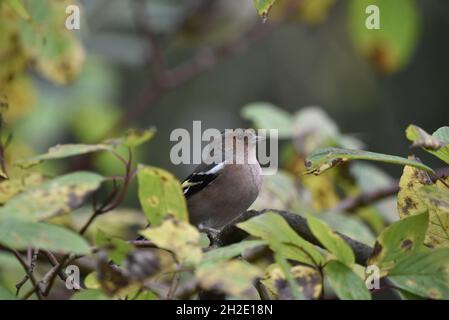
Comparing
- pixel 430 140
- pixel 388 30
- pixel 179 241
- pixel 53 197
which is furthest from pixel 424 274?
pixel 388 30

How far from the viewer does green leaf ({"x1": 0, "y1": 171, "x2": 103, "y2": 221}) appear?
1.66 m

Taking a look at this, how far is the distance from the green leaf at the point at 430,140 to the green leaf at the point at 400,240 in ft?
0.62

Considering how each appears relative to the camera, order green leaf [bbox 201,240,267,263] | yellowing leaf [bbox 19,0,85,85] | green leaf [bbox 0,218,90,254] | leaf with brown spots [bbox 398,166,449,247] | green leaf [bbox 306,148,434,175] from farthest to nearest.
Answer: yellowing leaf [bbox 19,0,85,85], leaf with brown spots [bbox 398,166,449,247], green leaf [bbox 306,148,434,175], green leaf [bbox 201,240,267,263], green leaf [bbox 0,218,90,254]

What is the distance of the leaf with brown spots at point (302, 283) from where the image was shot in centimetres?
183

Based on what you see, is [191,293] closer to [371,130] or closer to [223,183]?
[223,183]

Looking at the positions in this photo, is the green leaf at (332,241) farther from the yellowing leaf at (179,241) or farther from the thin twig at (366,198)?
the thin twig at (366,198)

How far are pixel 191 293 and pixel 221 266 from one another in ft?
3.64

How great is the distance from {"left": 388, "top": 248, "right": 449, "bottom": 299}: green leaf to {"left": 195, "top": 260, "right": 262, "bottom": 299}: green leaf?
43 cm

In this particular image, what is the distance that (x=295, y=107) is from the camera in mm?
9281

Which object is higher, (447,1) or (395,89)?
(447,1)

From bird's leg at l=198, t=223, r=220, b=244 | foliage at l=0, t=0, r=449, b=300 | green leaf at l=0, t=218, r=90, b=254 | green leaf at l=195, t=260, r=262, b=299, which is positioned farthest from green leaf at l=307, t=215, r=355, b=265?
bird's leg at l=198, t=223, r=220, b=244

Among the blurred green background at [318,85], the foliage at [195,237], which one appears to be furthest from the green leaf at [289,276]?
the blurred green background at [318,85]

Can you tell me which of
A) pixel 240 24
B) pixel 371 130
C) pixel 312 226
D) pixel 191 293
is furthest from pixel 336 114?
pixel 312 226

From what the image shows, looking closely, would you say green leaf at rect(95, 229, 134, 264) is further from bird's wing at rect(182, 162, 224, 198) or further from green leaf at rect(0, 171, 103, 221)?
bird's wing at rect(182, 162, 224, 198)
